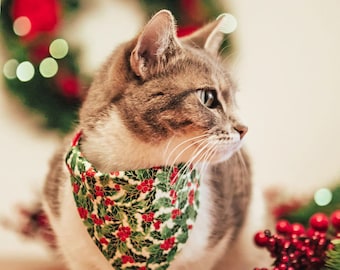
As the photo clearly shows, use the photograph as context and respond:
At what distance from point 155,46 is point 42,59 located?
964 mm

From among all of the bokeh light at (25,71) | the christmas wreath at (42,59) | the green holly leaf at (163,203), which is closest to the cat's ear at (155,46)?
the green holly leaf at (163,203)

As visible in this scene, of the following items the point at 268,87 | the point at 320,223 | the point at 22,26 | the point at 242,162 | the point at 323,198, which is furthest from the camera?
the point at 268,87

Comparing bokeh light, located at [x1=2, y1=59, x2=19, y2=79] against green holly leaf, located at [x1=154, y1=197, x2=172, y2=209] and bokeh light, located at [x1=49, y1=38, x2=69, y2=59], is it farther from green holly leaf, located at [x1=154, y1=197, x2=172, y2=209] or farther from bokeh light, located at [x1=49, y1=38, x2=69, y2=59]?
green holly leaf, located at [x1=154, y1=197, x2=172, y2=209]

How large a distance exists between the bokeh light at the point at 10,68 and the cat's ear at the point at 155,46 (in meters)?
0.98

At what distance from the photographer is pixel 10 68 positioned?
1.84 metres

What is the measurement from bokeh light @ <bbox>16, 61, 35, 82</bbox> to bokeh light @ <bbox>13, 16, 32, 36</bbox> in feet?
0.34

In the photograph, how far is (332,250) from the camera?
0.93 meters

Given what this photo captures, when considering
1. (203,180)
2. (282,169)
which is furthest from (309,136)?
(203,180)

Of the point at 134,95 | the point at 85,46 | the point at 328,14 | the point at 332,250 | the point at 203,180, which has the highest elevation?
the point at 85,46

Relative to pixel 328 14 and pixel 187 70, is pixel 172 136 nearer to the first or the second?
pixel 187 70

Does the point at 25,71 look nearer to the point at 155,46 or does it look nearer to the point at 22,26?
the point at 22,26

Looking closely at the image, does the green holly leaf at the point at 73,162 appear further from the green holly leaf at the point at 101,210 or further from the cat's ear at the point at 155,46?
the cat's ear at the point at 155,46

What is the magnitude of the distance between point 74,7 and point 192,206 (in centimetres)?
113

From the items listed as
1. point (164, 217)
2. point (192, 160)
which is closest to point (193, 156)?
point (192, 160)
